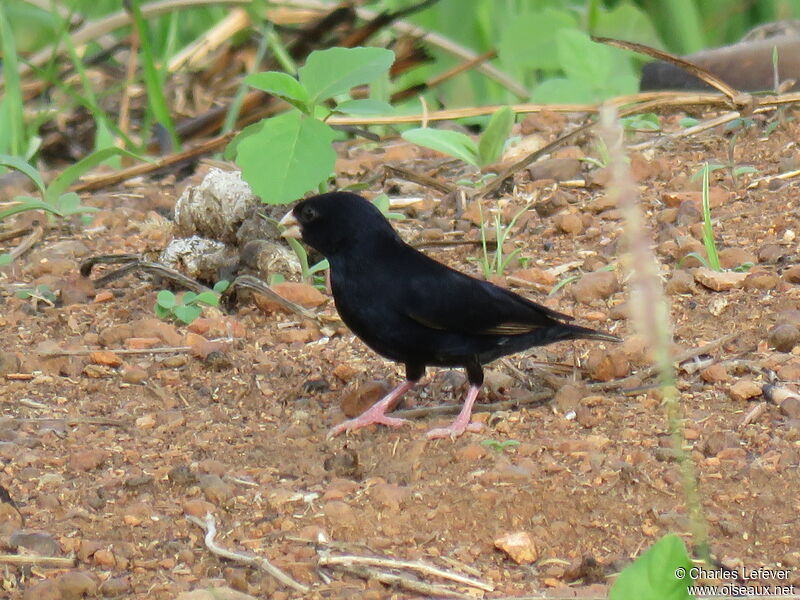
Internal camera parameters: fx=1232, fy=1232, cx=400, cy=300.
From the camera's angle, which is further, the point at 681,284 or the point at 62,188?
the point at 62,188

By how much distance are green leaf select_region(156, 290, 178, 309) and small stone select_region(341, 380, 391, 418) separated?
0.75 m

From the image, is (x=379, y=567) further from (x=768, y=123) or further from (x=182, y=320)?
(x=768, y=123)

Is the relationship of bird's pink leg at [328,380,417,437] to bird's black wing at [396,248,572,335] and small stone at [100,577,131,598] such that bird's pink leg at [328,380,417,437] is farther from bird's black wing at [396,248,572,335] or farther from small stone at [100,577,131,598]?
small stone at [100,577,131,598]

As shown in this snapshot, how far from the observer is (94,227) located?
4.89m

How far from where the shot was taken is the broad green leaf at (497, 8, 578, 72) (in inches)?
220

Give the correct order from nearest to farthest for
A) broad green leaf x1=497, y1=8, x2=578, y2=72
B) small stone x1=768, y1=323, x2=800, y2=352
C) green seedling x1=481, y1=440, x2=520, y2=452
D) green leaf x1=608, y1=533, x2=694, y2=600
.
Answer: green leaf x1=608, y1=533, x2=694, y2=600
green seedling x1=481, y1=440, x2=520, y2=452
small stone x1=768, y1=323, x2=800, y2=352
broad green leaf x1=497, y1=8, x2=578, y2=72

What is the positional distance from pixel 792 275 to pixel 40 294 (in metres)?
2.46

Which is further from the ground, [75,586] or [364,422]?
[75,586]

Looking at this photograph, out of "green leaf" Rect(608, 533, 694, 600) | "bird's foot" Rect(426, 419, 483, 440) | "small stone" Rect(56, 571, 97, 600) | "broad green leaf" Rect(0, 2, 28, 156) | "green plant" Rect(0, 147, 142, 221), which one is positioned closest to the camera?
"green leaf" Rect(608, 533, 694, 600)

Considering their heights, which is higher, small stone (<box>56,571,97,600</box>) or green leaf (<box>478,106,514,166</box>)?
green leaf (<box>478,106,514,166</box>)

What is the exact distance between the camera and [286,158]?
12.1 ft

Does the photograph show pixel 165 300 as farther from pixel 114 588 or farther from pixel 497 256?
pixel 114 588

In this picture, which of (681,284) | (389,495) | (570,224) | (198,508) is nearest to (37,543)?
(198,508)

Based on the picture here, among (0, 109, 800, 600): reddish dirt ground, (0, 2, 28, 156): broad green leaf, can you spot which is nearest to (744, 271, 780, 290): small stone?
(0, 109, 800, 600): reddish dirt ground
